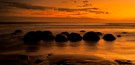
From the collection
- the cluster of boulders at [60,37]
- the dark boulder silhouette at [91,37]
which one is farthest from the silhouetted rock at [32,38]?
the dark boulder silhouette at [91,37]

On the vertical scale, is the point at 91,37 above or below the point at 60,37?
below

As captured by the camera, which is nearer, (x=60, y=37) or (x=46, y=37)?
(x=60, y=37)

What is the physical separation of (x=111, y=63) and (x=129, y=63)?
109 centimetres

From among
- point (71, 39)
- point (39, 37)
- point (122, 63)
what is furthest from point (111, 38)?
point (122, 63)

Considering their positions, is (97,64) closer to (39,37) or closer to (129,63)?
(129,63)

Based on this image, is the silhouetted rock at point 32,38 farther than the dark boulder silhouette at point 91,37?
No

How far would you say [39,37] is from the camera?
3509 centimetres

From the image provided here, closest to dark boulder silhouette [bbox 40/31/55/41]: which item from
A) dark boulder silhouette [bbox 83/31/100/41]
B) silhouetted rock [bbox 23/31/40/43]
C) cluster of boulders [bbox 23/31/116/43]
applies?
cluster of boulders [bbox 23/31/116/43]

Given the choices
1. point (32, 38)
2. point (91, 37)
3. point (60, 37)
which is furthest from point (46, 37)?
point (91, 37)

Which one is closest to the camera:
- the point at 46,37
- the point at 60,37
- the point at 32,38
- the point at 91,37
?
the point at 32,38

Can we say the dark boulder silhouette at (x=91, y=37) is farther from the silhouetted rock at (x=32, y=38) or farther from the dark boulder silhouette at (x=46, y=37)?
the silhouetted rock at (x=32, y=38)

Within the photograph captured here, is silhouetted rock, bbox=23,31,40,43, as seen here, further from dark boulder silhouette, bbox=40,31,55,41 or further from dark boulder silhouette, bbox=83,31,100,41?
dark boulder silhouette, bbox=83,31,100,41

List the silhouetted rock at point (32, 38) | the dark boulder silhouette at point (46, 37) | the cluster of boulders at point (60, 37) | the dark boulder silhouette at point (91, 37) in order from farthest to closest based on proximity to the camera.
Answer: the dark boulder silhouette at point (46, 37)
the dark boulder silhouette at point (91, 37)
the cluster of boulders at point (60, 37)
the silhouetted rock at point (32, 38)

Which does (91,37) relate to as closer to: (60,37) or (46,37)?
(60,37)
